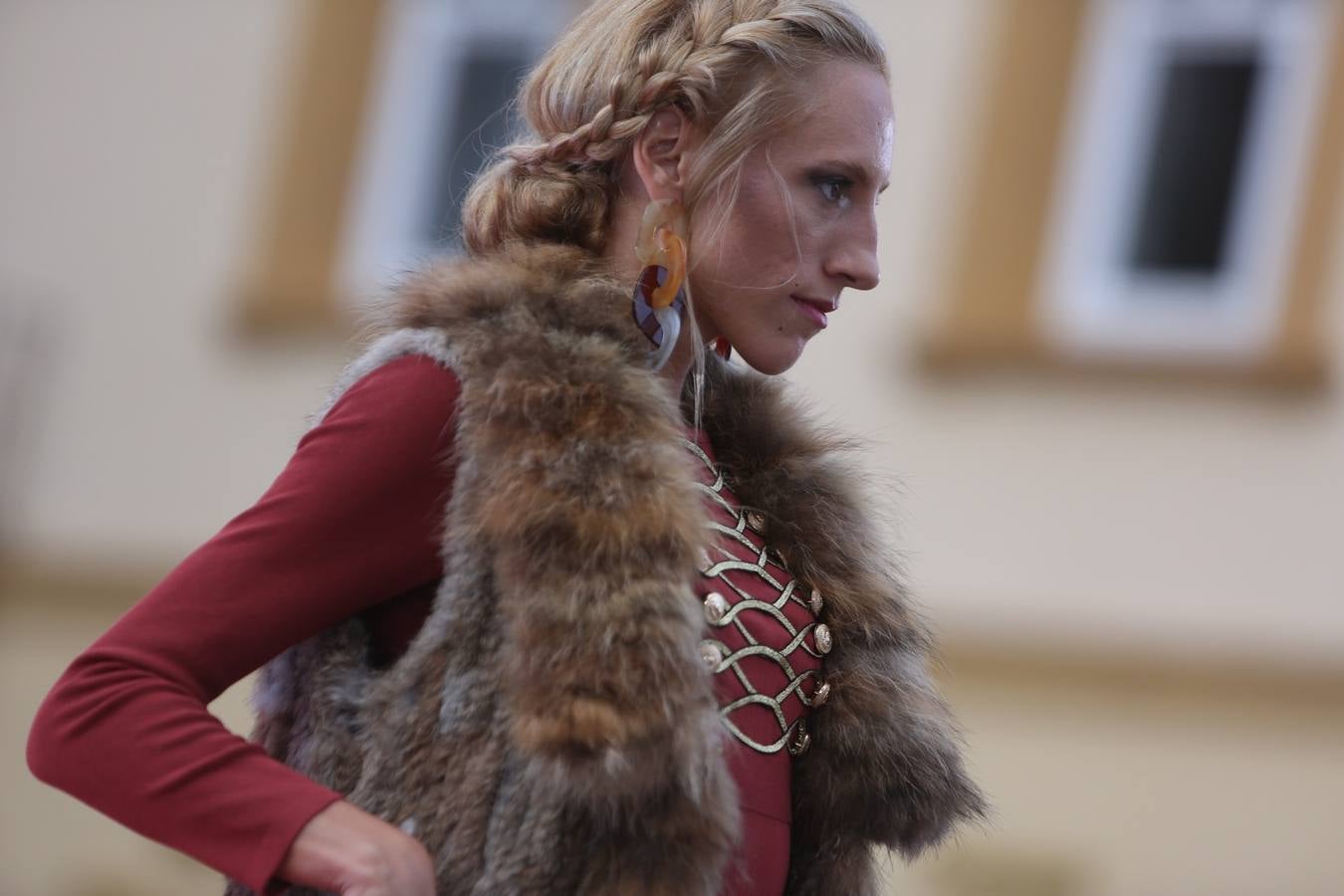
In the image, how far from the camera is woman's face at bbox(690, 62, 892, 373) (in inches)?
76.0

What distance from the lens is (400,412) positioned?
1687 mm

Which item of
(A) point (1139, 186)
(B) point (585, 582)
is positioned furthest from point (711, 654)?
(A) point (1139, 186)

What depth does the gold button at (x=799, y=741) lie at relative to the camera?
188 centimetres

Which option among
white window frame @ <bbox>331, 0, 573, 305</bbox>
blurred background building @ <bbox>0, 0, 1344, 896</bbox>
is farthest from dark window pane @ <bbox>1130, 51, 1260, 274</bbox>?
white window frame @ <bbox>331, 0, 573, 305</bbox>

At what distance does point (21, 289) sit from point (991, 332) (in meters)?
3.97

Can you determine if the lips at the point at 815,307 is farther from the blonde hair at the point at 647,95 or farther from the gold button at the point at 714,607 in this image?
the gold button at the point at 714,607

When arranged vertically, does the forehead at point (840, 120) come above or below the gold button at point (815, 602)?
above

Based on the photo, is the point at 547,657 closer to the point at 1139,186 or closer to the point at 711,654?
the point at 711,654

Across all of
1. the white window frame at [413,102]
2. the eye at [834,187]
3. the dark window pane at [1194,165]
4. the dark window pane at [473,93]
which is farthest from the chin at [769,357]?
the dark window pane at [473,93]

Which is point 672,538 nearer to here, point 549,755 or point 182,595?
point 549,755

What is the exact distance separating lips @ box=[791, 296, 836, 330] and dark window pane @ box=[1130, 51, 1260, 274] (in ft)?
16.9

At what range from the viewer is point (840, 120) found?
6.40 ft

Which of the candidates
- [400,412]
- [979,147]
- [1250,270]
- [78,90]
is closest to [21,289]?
[78,90]

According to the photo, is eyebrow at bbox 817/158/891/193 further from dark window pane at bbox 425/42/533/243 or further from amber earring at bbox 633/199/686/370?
dark window pane at bbox 425/42/533/243
